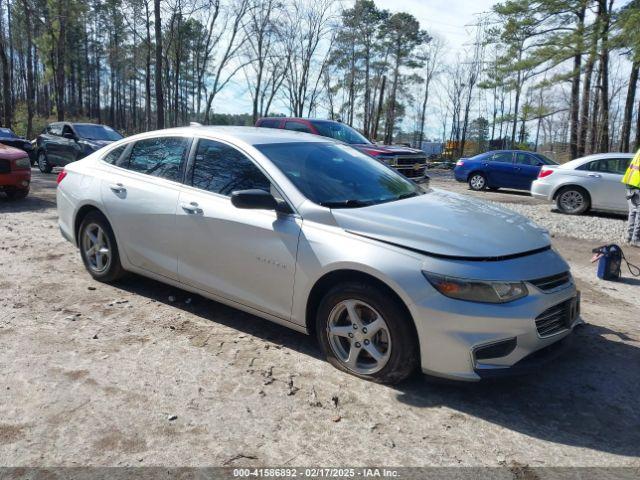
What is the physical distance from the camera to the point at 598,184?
1139 centimetres

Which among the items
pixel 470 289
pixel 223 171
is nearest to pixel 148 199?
pixel 223 171

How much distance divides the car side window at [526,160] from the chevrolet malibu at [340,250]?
13.4 meters

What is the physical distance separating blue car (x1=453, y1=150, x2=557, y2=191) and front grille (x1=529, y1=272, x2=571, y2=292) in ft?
45.9

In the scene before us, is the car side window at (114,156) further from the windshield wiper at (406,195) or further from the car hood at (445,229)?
the windshield wiper at (406,195)

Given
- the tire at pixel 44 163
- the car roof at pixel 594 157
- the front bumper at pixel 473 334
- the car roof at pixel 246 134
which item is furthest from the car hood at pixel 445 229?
the tire at pixel 44 163

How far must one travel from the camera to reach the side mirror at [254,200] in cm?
361

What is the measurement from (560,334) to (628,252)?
219 inches

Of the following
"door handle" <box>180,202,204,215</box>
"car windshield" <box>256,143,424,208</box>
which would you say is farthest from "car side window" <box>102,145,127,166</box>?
"car windshield" <box>256,143,424,208</box>

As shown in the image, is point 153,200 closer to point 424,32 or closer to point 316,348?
point 316,348

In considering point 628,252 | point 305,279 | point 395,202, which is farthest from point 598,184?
point 305,279

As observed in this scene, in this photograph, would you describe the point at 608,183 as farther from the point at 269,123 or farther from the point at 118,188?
the point at 118,188

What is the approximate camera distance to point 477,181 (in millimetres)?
17609

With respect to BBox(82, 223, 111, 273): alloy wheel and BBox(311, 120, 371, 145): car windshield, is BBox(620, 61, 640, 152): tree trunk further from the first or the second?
BBox(82, 223, 111, 273): alloy wheel

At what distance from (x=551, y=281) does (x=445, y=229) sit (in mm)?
753
